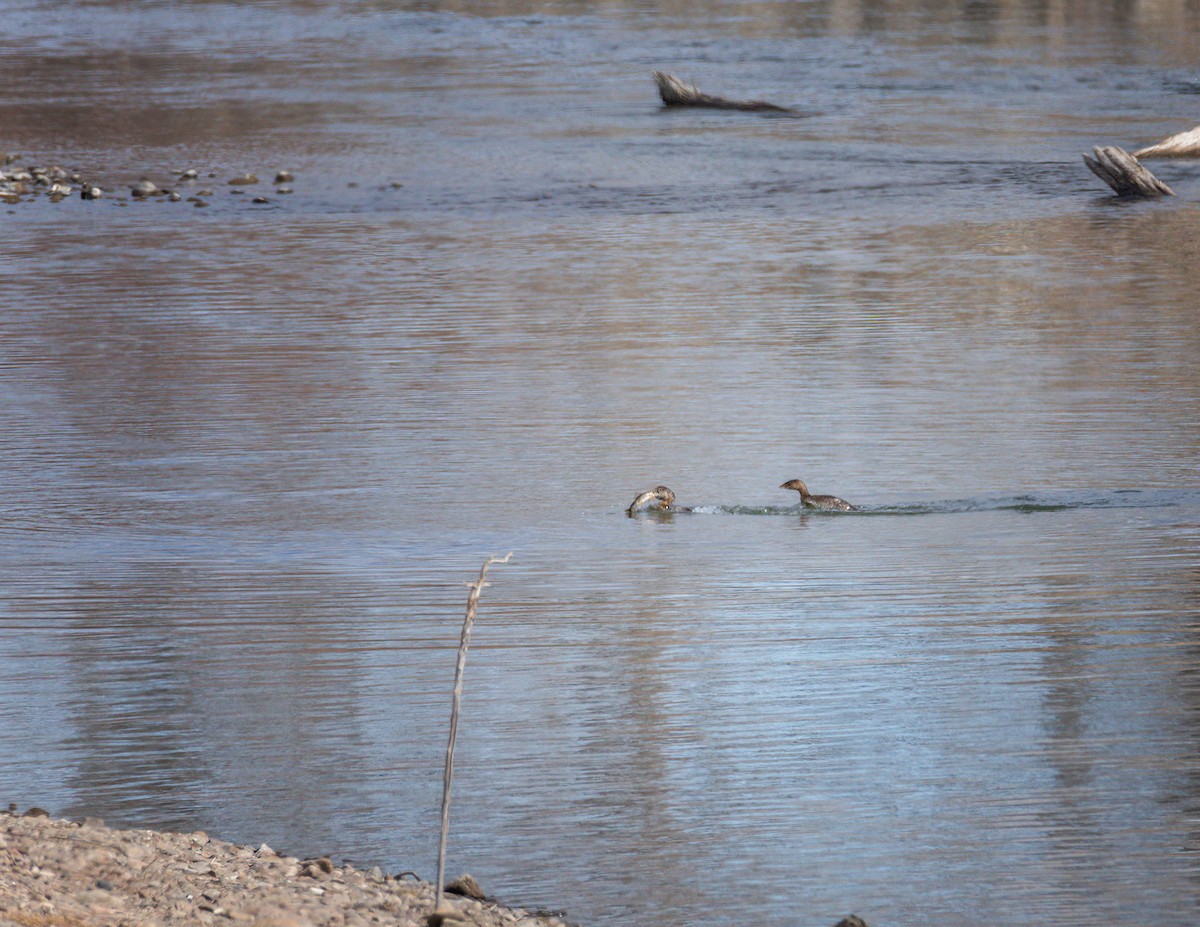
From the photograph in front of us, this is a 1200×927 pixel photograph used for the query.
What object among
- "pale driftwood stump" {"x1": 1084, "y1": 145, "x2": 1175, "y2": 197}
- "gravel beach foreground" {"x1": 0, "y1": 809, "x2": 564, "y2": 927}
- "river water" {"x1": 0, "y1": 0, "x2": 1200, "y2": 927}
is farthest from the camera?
"pale driftwood stump" {"x1": 1084, "y1": 145, "x2": 1175, "y2": 197}

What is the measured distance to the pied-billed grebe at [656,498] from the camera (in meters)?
11.0

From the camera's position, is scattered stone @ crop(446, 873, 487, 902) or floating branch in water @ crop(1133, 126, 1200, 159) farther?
floating branch in water @ crop(1133, 126, 1200, 159)

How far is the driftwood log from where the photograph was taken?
3397 centimetres

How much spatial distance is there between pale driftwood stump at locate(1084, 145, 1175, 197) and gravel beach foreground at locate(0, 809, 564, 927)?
19.2m

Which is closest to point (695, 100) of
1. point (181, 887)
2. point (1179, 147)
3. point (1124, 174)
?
point (1179, 147)

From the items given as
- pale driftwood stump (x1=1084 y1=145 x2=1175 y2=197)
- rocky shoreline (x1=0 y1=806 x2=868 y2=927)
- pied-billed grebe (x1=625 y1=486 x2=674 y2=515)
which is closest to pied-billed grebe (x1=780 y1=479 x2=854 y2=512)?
pied-billed grebe (x1=625 y1=486 x2=674 y2=515)

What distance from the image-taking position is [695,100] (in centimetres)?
3438

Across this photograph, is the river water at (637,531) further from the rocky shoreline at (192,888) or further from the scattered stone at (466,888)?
the rocky shoreline at (192,888)

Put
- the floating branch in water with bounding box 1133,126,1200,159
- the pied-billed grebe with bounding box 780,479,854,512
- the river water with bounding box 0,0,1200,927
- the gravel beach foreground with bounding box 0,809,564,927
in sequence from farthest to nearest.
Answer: the floating branch in water with bounding box 1133,126,1200,159
the pied-billed grebe with bounding box 780,479,854,512
the river water with bounding box 0,0,1200,927
the gravel beach foreground with bounding box 0,809,564,927

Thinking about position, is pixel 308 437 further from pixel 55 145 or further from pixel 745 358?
pixel 55 145

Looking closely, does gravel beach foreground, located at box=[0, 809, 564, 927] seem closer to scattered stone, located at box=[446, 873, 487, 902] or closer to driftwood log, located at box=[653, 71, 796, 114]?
scattered stone, located at box=[446, 873, 487, 902]

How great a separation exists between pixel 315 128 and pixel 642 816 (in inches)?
1082

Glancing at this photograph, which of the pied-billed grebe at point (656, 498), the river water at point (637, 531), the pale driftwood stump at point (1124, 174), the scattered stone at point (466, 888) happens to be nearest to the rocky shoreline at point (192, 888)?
the scattered stone at point (466, 888)

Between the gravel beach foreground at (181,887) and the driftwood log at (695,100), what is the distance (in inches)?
1119
